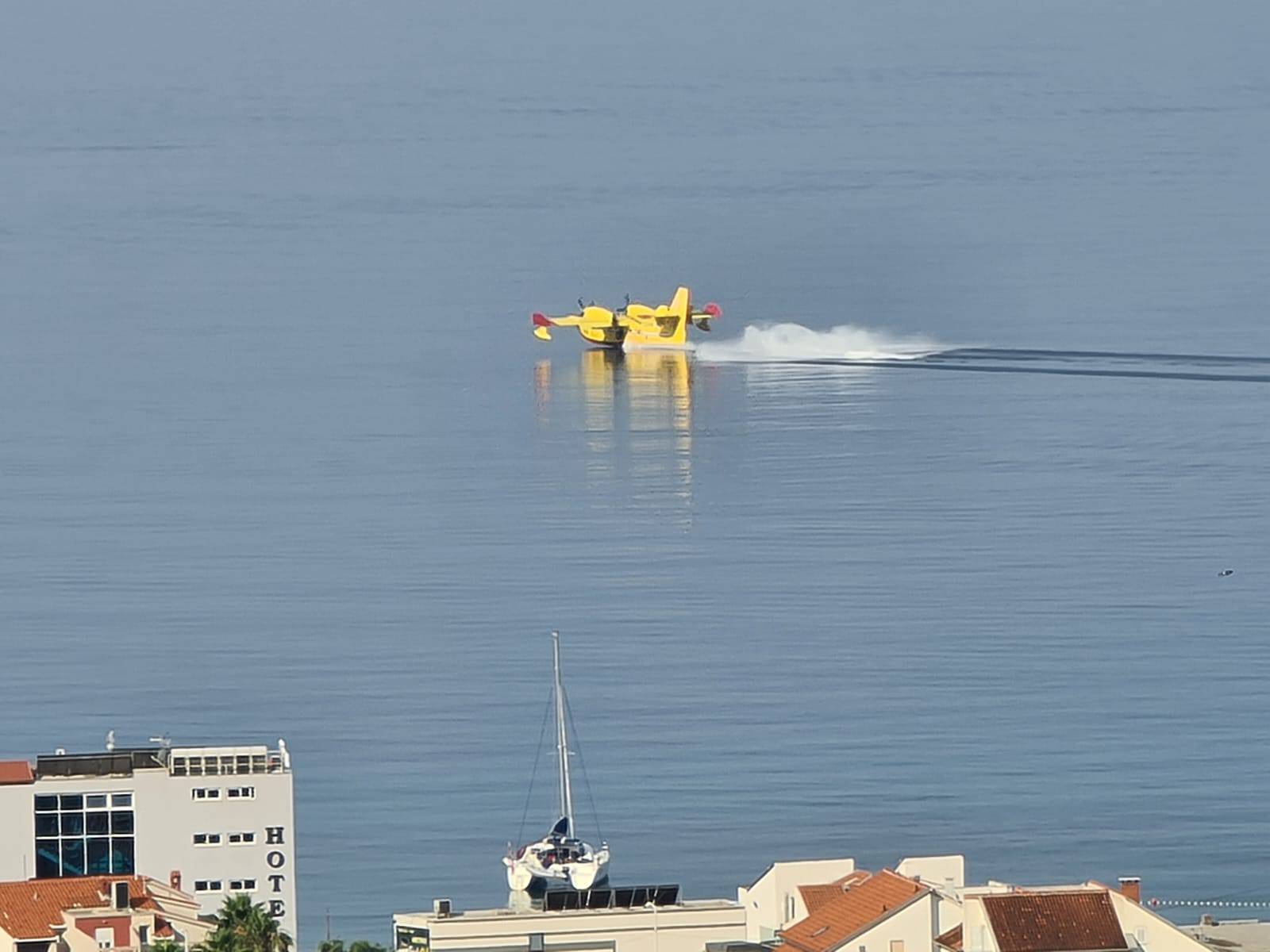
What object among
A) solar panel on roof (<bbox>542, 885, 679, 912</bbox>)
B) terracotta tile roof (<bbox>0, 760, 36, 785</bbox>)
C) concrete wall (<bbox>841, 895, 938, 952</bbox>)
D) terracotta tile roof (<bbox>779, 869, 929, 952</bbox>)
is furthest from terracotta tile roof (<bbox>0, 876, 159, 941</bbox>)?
terracotta tile roof (<bbox>0, 760, 36, 785</bbox>)

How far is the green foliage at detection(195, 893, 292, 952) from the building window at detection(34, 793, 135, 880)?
1250 cm

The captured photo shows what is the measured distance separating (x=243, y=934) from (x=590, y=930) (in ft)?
16.7

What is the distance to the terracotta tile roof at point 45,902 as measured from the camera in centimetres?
3828

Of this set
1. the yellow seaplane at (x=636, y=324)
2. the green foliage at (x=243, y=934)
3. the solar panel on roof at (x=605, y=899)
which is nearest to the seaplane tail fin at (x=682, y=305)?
the yellow seaplane at (x=636, y=324)

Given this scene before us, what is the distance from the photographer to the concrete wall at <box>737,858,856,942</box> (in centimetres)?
4109

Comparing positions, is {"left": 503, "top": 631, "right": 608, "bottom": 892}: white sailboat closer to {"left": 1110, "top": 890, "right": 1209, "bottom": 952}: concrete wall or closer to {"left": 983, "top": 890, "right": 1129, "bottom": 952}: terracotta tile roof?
{"left": 1110, "top": 890, "right": 1209, "bottom": 952}: concrete wall

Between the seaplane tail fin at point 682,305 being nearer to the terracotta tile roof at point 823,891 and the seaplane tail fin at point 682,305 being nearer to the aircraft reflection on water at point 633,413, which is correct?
the aircraft reflection on water at point 633,413

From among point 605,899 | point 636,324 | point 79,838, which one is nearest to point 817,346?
point 636,324

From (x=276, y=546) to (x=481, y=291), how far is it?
177 feet

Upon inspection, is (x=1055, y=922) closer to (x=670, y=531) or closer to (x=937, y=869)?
(x=937, y=869)

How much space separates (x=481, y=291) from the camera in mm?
133500

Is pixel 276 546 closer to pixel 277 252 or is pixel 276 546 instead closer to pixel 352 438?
pixel 352 438

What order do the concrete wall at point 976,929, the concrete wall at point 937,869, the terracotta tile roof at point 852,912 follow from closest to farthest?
the concrete wall at point 976,929, the terracotta tile roof at point 852,912, the concrete wall at point 937,869

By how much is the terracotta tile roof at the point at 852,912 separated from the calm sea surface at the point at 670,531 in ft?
34.4
